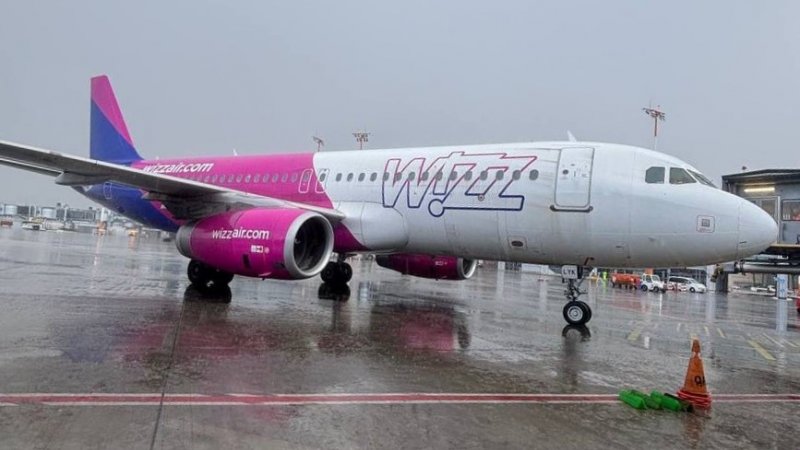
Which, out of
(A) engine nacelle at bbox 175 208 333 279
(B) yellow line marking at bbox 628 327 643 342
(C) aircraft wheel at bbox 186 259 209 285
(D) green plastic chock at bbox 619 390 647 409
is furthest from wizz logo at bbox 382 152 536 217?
(D) green plastic chock at bbox 619 390 647 409

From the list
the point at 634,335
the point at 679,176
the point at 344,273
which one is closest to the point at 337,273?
the point at 344,273

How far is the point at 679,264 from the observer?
994cm

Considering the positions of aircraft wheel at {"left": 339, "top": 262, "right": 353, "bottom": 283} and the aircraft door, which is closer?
aircraft wheel at {"left": 339, "top": 262, "right": 353, "bottom": 283}

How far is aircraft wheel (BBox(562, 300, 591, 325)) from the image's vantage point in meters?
10.6

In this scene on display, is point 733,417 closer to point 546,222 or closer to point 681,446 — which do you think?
point 681,446

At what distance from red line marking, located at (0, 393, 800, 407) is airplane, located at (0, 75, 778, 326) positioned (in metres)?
4.51

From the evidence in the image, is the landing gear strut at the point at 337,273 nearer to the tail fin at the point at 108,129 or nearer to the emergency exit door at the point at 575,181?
the emergency exit door at the point at 575,181

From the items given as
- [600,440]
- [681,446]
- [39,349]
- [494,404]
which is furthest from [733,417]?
[39,349]

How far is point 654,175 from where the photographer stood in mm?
9898

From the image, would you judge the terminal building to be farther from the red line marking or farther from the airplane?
the red line marking

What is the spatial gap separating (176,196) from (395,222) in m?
5.09

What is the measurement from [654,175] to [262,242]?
7267mm

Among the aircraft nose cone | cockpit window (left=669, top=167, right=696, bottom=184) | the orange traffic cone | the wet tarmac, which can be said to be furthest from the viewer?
cockpit window (left=669, top=167, right=696, bottom=184)

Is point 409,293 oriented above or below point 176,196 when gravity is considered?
below
